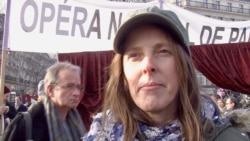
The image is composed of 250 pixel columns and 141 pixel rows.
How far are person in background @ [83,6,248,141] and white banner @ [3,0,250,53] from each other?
3577 millimetres

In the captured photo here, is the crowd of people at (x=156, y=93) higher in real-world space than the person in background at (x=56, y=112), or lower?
higher

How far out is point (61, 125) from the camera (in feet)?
10.1

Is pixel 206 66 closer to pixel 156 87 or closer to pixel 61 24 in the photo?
pixel 61 24

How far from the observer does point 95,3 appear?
5.60 meters

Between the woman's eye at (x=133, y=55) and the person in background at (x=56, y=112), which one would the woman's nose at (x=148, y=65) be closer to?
the woman's eye at (x=133, y=55)

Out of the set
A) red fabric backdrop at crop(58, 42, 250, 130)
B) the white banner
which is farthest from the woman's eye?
red fabric backdrop at crop(58, 42, 250, 130)

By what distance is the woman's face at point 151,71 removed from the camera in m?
1.25

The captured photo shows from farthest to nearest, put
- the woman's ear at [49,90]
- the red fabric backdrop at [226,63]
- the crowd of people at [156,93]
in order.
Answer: the red fabric backdrop at [226,63], the woman's ear at [49,90], the crowd of people at [156,93]

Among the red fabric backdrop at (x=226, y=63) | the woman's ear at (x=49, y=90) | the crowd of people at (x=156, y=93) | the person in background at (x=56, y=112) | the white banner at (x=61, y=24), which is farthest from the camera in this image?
the red fabric backdrop at (x=226, y=63)

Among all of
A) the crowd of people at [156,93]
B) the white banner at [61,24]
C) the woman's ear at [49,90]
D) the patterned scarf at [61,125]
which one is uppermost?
the white banner at [61,24]

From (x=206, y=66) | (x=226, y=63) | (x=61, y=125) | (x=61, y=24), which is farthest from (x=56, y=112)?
(x=226, y=63)

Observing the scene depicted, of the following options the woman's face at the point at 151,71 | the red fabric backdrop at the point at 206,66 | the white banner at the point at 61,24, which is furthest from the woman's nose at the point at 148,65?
the red fabric backdrop at the point at 206,66

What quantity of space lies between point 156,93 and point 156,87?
2 centimetres

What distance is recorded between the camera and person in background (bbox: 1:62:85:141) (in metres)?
2.79
